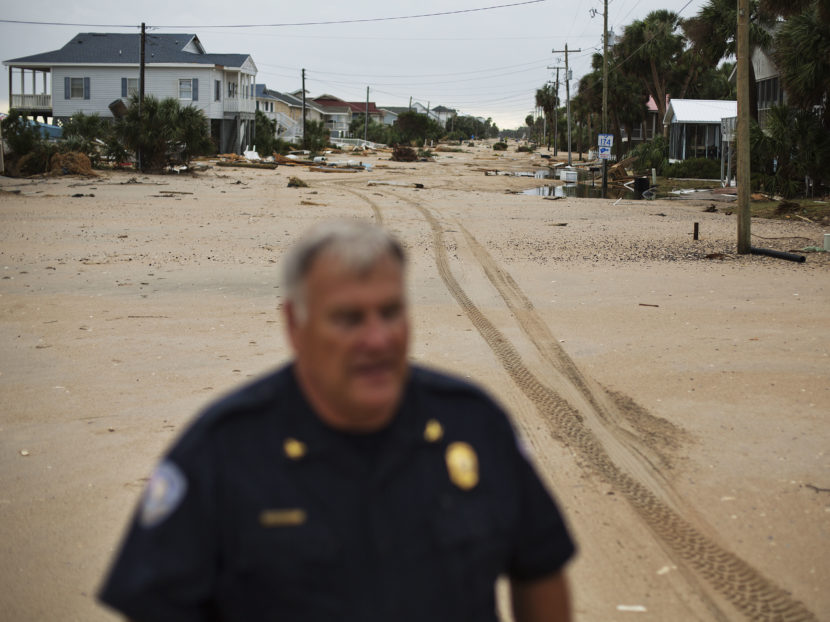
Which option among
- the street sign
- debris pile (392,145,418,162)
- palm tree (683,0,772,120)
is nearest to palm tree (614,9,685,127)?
debris pile (392,145,418,162)

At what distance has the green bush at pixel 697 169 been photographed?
4541cm

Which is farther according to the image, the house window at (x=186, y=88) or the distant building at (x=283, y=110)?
the distant building at (x=283, y=110)

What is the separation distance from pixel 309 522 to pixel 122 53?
61273 mm

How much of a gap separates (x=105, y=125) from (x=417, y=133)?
233 feet

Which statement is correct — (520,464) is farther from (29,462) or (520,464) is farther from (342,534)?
(29,462)

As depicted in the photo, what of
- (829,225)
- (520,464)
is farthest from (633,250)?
(520,464)

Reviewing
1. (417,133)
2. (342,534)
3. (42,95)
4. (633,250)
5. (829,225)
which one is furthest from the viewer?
(417,133)

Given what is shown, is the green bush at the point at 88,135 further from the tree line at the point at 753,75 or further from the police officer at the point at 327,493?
the police officer at the point at 327,493

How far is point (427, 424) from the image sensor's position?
1751mm

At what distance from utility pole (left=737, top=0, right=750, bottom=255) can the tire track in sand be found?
8.64 m

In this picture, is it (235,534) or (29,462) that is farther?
(29,462)

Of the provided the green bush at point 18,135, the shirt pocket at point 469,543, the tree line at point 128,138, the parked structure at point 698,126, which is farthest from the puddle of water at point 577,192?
the shirt pocket at point 469,543

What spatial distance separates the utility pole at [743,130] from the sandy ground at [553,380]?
45 centimetres

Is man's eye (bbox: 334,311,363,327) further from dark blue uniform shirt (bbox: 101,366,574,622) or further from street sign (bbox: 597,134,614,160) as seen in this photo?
street sign (bbox: 597,134,614,160)
